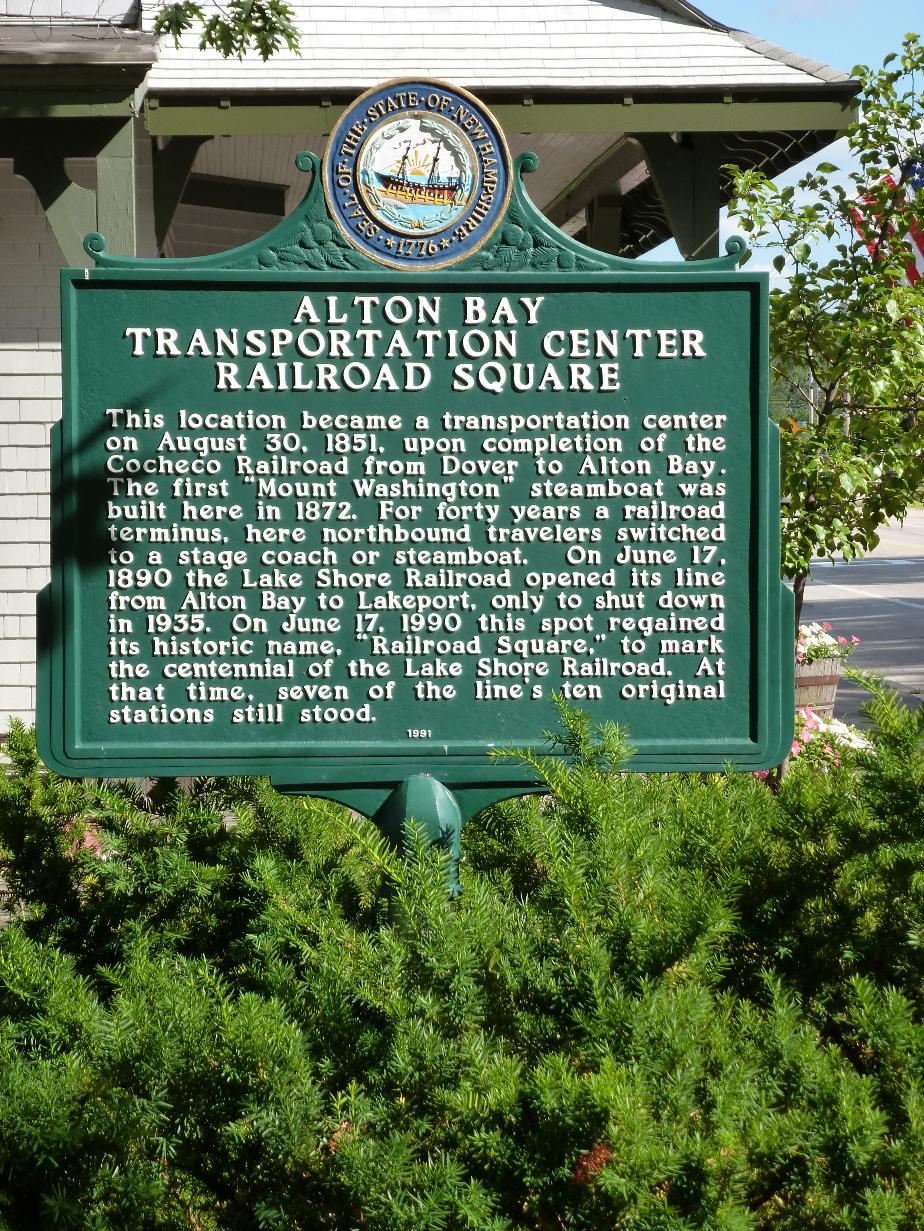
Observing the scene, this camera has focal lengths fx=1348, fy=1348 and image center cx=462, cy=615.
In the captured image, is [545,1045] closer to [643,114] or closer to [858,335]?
[858,335]

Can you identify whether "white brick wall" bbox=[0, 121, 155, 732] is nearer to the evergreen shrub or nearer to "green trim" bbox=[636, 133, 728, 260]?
"green trim" bbox=[636, 133, 728, 260]

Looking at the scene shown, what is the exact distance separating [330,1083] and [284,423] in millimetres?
1799

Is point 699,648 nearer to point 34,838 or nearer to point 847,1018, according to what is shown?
point 847,1018

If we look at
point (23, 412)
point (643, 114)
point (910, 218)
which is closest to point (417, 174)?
point (910, 218)

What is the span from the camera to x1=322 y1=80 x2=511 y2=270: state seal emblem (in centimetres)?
370

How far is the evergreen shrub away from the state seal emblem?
1396 mm

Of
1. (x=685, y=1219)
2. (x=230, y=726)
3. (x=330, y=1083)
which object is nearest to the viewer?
(x=685, y=1219)

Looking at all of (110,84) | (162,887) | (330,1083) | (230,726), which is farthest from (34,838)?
(110,84)

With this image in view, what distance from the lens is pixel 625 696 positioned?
377 cm

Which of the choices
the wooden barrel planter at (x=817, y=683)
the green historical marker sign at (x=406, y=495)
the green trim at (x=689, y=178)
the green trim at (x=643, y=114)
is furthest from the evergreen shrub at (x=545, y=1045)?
the green trim at (x=689, y=178)

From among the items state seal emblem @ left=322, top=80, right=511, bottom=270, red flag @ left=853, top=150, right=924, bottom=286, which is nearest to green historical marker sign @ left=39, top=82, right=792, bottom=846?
state seal emblem @ left=322, top=80, right=511, bottom=270

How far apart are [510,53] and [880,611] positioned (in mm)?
14370

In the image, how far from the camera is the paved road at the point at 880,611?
47.0ft

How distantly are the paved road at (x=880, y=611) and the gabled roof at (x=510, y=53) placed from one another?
3.37m
